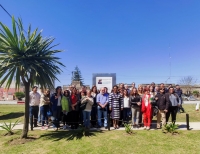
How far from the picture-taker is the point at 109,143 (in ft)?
21.7

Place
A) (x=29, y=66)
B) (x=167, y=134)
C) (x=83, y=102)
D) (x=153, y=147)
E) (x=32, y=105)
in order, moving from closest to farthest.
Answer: (x=153, y=147)
(x=29, y=66)
(x=167, y=134)
(x=83, y=102)
(x=32, y=105)

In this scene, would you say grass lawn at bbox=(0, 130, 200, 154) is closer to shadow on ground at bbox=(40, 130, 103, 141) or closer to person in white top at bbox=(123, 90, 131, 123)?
shadow on ground at bbox=(40, 130, 103, 141)

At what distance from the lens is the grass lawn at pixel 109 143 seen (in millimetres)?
6027

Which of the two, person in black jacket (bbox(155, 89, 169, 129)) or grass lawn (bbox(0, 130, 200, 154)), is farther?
person in black jacket (bbox(155, 89, 169, 129))

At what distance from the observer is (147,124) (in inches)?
320

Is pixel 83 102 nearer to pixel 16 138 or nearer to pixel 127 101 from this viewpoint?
pixel 127 101

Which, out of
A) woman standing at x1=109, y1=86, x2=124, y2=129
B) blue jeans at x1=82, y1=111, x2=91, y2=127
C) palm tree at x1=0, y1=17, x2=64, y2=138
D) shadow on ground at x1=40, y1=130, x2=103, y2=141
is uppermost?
palm tree at x1=0, y1=17, x2=64, y2=138

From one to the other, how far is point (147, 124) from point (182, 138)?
1.62 meters

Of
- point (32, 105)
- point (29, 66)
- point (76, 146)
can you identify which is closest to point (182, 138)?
point (76, 146)

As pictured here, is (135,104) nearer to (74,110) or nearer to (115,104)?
(115,104)

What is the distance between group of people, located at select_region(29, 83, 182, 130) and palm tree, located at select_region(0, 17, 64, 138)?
1417mm

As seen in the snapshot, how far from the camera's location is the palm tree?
663 centimetres

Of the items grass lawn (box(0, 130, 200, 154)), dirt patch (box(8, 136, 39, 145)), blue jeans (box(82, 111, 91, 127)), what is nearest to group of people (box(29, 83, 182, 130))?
blue jeans (box(82, 111, 91, 127))

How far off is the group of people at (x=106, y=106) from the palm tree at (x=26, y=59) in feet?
4.65
